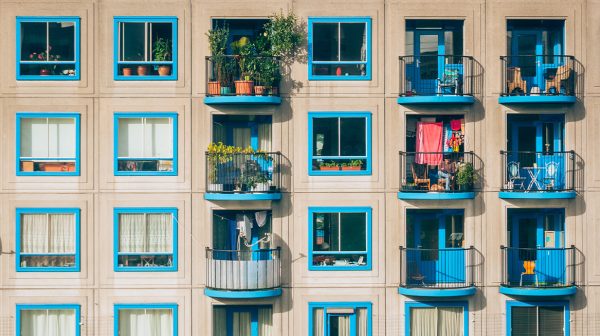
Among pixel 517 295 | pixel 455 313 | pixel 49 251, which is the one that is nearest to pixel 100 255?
pixel 49 251

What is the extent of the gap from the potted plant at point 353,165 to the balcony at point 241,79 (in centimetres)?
289

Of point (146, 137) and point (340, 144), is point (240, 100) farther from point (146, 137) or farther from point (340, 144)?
point (340, 144)

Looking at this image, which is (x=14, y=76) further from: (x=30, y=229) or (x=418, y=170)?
(x=418, y=170)

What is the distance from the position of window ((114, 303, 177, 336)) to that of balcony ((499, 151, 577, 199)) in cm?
1100

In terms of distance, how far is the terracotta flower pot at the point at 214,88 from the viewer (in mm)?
27938

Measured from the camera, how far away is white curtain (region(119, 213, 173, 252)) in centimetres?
2834

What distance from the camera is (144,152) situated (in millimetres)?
28438

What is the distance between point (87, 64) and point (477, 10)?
1225cm

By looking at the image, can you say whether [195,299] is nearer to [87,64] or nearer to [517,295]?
[87,64]

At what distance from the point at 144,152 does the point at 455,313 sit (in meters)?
11.0

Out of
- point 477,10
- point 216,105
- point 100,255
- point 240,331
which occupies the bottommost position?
point 240,331

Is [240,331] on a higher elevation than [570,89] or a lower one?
lower

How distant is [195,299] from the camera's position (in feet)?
93.1

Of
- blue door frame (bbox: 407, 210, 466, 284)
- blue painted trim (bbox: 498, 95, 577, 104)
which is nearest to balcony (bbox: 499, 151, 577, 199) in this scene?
blue painted trim (bbox: 498, 95, 577, 104)
